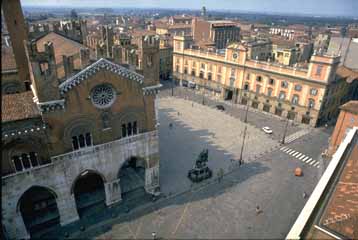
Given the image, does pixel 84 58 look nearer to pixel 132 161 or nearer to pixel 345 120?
pixel 132 161

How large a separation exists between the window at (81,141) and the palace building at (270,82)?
1955 inches

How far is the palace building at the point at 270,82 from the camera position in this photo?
5441cm

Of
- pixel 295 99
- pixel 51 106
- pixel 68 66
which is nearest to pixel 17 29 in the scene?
pixel 68 66

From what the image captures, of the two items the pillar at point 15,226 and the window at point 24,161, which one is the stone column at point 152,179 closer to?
the window at point 24,161

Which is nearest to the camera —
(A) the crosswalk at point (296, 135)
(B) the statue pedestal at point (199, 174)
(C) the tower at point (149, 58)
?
(C) the tower at point (149, 58)

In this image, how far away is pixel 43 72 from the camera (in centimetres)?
2255

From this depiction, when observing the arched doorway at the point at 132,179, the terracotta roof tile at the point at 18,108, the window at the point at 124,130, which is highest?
the terracotta roof tile at the point at 18,108

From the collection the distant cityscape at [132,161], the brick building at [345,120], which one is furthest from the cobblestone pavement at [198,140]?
the brick building at [345,120]

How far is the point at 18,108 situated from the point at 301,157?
44.9 m

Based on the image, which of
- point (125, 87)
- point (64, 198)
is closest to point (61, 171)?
point (64, 198)

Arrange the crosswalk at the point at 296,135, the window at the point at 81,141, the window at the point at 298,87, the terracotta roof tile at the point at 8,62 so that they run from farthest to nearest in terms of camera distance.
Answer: the window at the point at 298,87 → the crosswalk at the point at 296,135 → the terracotta roof tile at the point at 8,62 → the window at the point at 81,141

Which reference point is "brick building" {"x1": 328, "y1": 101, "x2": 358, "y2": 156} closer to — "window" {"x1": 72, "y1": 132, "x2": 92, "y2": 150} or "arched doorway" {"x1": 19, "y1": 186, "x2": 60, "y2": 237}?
"window" {"x1": 72, "y1": 132, "x2": 92, "y2": 150}

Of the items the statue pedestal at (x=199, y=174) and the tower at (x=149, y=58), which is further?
the statue pedestal at (x=199, y=174)

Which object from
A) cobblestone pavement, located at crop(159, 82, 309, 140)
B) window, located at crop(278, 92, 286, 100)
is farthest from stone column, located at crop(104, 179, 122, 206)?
window, located at crop(278, 92, 286, 100)
